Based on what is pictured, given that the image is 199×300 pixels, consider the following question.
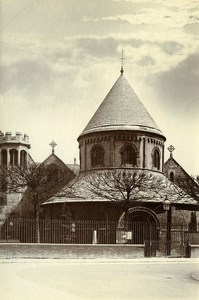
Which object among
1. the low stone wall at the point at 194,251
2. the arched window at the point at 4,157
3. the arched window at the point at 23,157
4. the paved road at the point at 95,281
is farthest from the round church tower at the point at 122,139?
the paved road at the point at 95,281

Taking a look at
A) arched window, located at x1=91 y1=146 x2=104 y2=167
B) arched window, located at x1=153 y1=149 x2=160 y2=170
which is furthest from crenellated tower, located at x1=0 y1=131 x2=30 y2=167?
arched window, located at x1=153 y1=149 x2=160 y2=170

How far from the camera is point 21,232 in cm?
3384

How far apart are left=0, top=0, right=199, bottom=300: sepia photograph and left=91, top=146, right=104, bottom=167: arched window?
74 millimetres

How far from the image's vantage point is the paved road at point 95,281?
1855 cm

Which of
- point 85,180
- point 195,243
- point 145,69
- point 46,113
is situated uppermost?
point 145,69

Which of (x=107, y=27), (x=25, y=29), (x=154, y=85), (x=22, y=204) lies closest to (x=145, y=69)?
(x=154, y=85)

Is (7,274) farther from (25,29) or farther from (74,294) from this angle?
(25,29)

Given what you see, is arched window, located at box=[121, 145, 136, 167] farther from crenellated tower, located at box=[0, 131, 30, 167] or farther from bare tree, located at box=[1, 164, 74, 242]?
crenellated tower, located at box=[0, 131, 30, 167]

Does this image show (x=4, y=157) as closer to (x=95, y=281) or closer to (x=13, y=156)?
(x=13, y=156)

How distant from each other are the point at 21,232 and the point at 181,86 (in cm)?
1344

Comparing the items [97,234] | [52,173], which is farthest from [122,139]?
[52,173]

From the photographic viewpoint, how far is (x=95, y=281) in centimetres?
2127

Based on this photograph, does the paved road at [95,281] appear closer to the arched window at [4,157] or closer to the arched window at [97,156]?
the arched window at [97,156]

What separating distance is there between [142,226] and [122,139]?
397 inches
